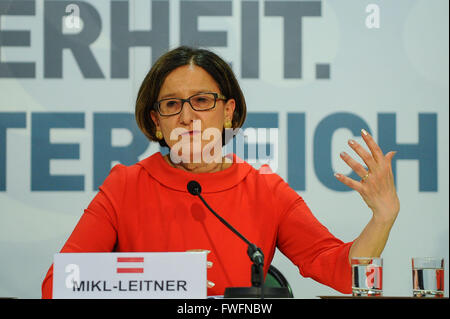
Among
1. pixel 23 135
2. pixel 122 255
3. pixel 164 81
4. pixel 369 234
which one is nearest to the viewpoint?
pixel 122 255

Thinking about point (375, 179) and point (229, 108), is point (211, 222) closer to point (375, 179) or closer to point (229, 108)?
point (229, 108)

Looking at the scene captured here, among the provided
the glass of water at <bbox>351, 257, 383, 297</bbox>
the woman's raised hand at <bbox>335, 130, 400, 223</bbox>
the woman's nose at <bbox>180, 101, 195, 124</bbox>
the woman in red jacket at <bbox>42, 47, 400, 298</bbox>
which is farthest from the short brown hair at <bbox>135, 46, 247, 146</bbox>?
the glass of water at <bbox>351, 257, 383, 297</bbox>

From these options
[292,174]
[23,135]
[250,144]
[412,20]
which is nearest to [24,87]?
[23,135]

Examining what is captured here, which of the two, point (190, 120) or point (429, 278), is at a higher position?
point (190, 120)

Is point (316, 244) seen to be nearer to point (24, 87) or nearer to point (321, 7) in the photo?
point (321, 7)

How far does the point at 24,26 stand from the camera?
3.09 metres

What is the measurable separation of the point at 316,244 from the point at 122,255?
89cm

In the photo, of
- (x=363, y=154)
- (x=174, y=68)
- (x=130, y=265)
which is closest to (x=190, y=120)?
(x=174, y=68)

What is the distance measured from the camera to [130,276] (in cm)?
116

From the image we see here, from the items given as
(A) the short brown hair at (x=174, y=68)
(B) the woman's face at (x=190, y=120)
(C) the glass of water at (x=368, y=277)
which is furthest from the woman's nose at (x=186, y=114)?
(C) the glass of water at (x=368, y=277)

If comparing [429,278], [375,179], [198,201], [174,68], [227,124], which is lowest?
[429,278]

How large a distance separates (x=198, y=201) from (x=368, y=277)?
2.41ft

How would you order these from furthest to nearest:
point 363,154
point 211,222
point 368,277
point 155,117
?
point 155,117 < point 211,222 < point 363,154 < point 368,277

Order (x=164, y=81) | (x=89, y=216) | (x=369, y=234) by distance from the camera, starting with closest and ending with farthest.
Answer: (x=369, y=234)
(x=89, y=216)
(x=164, y=81)
